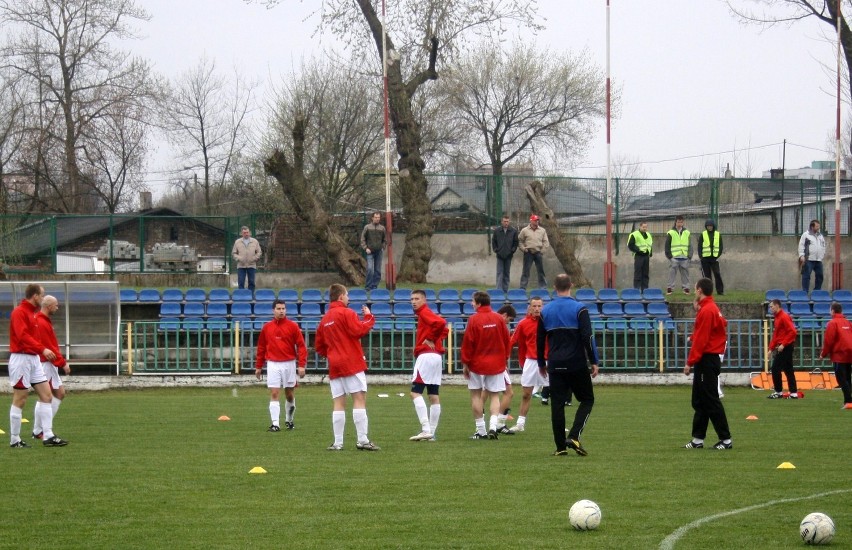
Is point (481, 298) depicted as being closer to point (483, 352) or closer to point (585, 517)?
point (483, 352)

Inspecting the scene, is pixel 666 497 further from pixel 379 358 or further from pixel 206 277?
pixel 206 277

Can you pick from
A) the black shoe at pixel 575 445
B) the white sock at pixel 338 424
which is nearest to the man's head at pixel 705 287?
the black shoe at pixel 575 445

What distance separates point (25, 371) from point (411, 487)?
594cm

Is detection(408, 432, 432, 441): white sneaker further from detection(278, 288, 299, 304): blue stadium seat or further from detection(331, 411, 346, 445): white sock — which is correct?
detection(278, 288, 299, 304): blue stadium seat

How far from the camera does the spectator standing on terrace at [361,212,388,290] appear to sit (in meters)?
28.8

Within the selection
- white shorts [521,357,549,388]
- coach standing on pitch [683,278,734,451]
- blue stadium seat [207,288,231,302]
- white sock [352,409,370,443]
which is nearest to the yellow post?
blue stadium seat [207,288,231,302]

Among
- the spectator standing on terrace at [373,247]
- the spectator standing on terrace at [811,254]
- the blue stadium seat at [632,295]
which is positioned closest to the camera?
the blue stadium seat at [632,295]

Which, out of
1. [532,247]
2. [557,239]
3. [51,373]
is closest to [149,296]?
[532,247]

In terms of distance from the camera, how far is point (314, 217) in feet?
105

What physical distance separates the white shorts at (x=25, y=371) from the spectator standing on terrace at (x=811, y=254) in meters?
21.3

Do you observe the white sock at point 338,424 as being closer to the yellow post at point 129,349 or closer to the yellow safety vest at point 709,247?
the yellow post at point 129,349

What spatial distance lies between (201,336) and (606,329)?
369 inches

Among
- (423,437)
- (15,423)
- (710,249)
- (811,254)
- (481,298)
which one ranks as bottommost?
(423,437)

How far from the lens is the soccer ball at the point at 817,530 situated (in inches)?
283
